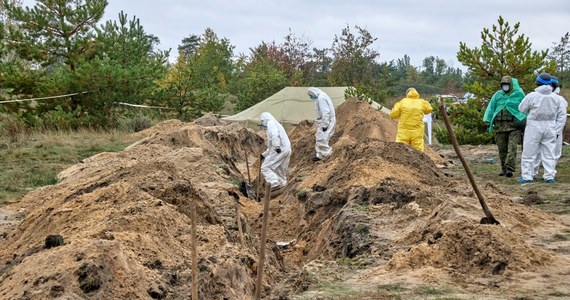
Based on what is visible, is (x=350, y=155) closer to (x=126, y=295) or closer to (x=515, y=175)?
(x=515, y=175)

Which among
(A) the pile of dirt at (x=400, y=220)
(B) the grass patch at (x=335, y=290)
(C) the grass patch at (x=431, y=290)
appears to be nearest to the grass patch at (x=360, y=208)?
(A) the pile of dirt at (x=400, y=220)

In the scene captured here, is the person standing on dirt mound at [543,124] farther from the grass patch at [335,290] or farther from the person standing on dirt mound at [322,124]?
the grass patch at [335,290]

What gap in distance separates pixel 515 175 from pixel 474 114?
891cm

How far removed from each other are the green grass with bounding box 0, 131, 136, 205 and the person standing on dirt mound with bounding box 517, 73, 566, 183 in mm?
9261

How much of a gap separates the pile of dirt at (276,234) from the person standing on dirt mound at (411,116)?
117 centimetres

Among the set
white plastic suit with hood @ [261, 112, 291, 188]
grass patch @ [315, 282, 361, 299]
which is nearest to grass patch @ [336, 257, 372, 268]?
grass patch @ [315, 282, 361, 299]

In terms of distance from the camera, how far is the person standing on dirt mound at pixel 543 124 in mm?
13586

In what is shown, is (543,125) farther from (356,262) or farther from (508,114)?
(356,262)

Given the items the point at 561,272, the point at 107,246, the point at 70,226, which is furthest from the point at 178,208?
the point at 561,272

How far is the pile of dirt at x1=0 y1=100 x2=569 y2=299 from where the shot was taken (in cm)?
616

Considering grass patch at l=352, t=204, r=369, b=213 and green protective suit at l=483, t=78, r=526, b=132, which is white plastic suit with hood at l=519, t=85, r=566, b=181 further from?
grass patch at l=352, t=204, r=369, b=213

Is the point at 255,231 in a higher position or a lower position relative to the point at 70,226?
lower

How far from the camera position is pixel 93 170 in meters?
16.6

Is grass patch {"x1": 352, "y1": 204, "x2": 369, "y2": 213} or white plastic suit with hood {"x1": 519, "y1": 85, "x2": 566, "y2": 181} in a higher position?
white plastic suit with hood {"x1": 519, "y1": 85, "x2": 566, "y2": 181}
